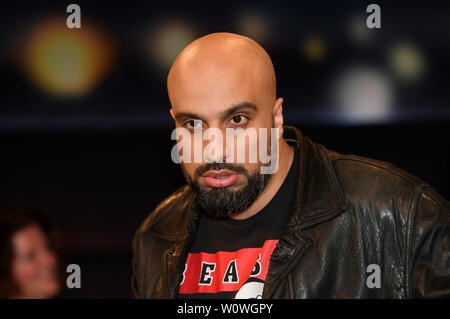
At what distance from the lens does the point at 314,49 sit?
120 inches

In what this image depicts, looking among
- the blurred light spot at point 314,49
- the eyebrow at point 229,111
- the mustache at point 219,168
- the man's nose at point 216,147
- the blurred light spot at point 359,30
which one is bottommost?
the mustache at point 219,168

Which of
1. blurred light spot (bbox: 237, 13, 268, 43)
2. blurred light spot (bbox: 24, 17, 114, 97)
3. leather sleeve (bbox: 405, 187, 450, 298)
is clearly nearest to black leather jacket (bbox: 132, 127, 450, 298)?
leather sleeve (bbox: 405, 187, 450, 298)

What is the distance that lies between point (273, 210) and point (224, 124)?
1.18 feet

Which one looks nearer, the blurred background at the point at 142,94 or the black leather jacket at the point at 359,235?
the black leather jacket at the point at 359,235

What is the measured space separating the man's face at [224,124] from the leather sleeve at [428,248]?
52 cm

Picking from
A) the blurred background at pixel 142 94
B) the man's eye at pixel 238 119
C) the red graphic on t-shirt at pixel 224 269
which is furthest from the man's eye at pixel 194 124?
the blurred background at pixel 142 94

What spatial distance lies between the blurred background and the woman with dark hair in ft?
0.94

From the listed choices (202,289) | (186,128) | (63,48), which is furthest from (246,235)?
(63,48)

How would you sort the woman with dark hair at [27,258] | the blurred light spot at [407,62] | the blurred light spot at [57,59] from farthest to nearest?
the blurred light spot at [57,59], the blurred light spot at [407,62], the woman with dark hair at [27,258]

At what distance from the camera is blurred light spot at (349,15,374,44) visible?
9.78 feet

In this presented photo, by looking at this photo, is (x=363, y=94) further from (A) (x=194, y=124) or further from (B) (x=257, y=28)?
(A) (x=194, y=124)

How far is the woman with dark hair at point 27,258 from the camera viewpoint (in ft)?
8.55

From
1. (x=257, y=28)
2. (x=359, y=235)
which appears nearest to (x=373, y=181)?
(x=359, y=235)

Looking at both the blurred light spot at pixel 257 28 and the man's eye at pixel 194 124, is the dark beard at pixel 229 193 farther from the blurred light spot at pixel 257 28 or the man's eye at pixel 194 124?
the blurred light spot at pixel 257 28
